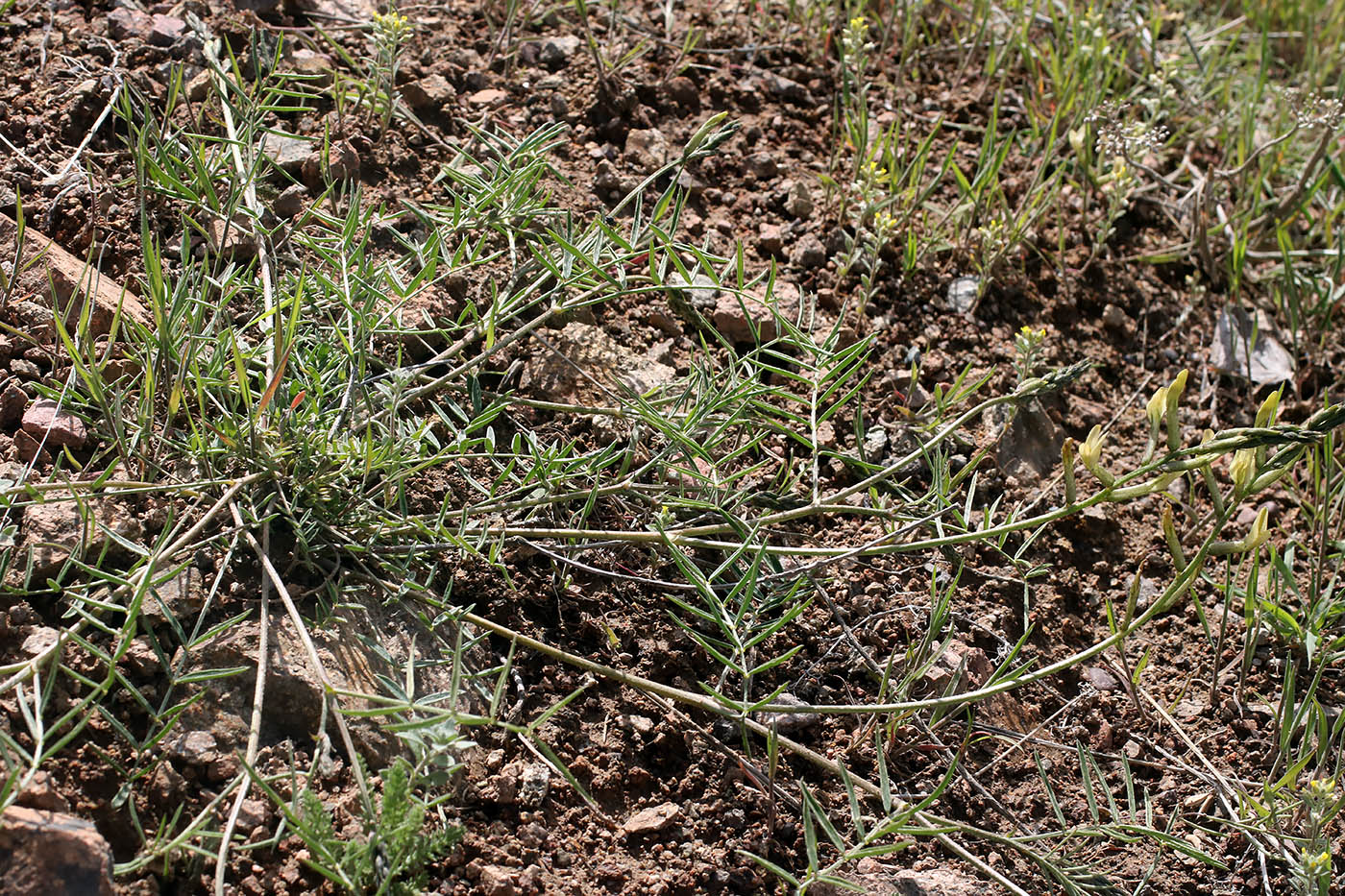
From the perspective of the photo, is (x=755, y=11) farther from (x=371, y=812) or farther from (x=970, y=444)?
(x=371, y=812)

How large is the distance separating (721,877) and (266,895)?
0.83m

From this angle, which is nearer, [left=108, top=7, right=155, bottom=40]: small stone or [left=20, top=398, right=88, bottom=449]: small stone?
[left=20, top=398, right=88, bottom=449]: small stone

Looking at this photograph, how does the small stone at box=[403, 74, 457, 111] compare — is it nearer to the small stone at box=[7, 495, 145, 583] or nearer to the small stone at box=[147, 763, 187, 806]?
the small stone at box=[7, 495, 145, 583]

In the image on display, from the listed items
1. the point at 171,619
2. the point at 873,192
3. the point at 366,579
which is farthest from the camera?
the point at 873,192

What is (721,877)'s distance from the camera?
7.17 feet

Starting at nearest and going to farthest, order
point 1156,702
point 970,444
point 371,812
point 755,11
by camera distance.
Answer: point 371,812
point 1156,702
point 970,444
point 755,11

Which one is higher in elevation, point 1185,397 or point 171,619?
point 171,619

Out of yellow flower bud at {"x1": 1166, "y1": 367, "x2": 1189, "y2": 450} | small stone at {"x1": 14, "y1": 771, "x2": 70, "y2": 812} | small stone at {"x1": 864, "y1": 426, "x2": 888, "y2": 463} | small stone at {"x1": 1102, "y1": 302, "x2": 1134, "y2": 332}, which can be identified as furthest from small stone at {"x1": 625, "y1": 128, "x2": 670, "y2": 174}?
small stone at {"x1": 14, "y1": 771, "x2": 70, "y2": 812}

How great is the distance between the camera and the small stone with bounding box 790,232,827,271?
3.26 meters

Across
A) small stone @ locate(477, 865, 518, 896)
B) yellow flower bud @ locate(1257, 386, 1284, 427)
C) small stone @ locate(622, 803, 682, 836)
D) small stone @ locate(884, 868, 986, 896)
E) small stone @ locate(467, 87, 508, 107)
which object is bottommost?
small stone @ locate(884, 868, 986, 896)

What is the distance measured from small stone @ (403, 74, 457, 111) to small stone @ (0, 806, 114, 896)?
2.20 meters

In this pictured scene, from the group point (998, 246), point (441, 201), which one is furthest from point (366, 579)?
point (998, 246)

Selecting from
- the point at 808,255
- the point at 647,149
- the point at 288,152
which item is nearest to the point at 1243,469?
the point at 808,255

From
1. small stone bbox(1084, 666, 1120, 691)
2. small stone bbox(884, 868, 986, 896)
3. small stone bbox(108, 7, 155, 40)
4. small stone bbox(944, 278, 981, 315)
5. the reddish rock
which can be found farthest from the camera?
small stone bbox(944, 278, 981, 315)
